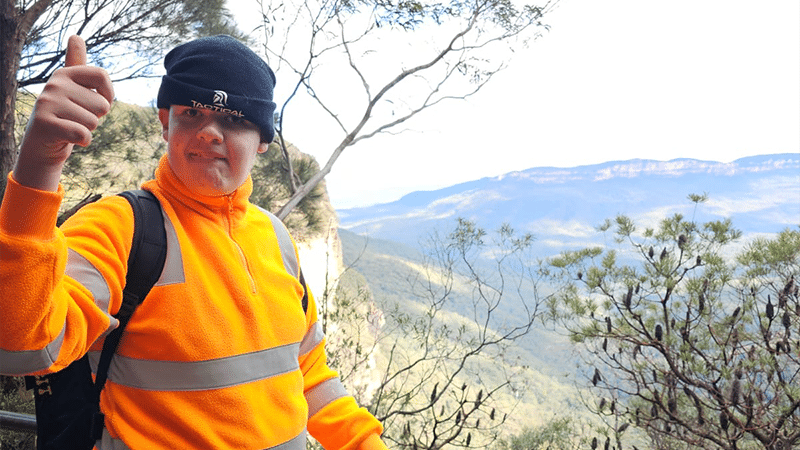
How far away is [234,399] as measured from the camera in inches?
31.7

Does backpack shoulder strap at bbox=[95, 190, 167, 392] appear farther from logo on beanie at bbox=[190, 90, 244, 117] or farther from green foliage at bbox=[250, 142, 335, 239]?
green foliage at bbox=[250, 142, 335, 239]

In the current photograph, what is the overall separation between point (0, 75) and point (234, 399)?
2.43m

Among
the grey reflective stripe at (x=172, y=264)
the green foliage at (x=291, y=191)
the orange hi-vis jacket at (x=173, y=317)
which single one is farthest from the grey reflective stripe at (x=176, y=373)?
the green foliage at (x=291, y=191)

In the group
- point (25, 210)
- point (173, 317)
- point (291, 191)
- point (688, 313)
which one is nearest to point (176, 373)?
point (173, 317)

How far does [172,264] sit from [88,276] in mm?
120

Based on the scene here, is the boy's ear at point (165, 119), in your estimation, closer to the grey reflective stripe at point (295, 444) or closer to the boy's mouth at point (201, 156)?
the boy's mouth at point (201, 156)

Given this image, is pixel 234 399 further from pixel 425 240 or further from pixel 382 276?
pixel 382 276

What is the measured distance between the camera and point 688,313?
3.31m

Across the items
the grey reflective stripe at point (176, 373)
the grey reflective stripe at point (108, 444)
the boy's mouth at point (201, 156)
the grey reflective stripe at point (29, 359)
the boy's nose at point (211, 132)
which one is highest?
the boy's nose at point (211, 132)

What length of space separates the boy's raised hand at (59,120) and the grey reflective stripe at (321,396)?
61 centimetres

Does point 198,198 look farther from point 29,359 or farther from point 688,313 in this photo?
point 688,313

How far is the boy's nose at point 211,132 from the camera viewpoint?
33.2 inches

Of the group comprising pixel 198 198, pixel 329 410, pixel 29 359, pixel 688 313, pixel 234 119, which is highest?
pixel 234 119

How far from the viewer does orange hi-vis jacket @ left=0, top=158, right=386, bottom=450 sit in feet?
1.92
